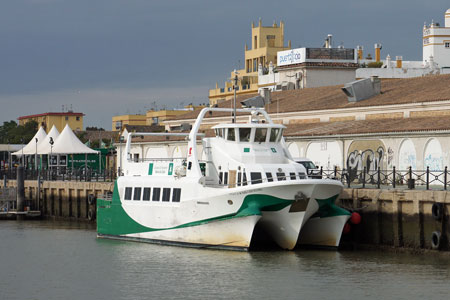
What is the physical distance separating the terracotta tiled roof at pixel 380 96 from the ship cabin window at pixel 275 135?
1464 centimetres

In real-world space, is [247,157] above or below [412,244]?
above

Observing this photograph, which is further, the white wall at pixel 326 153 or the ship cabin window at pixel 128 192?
the white wall at pixel 326 153

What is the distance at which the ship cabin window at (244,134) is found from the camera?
132 ft

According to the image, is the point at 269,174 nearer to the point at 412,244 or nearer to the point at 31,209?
the point at 412,244

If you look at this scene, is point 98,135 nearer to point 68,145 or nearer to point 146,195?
point 68,145

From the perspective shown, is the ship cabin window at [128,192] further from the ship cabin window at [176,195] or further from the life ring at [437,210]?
the life ring at [437,210]

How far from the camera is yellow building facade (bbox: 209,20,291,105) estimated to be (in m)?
123

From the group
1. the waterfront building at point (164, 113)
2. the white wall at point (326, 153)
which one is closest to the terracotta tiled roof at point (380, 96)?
the white wall at point (326, 153)

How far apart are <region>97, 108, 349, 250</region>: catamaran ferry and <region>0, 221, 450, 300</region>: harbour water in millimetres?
793

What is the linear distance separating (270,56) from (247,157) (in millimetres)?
86471

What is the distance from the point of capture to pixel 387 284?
3250 centimetres

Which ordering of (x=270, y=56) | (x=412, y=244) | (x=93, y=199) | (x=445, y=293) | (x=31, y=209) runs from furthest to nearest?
(x=270, y=56) < (x=31, y=209) < (x=93, y=199) < (x=412, y=244) < (x=445, y=293)

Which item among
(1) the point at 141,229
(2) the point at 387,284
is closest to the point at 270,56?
(1) the point at 141,229

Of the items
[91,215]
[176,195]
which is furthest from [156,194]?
[91,215]
